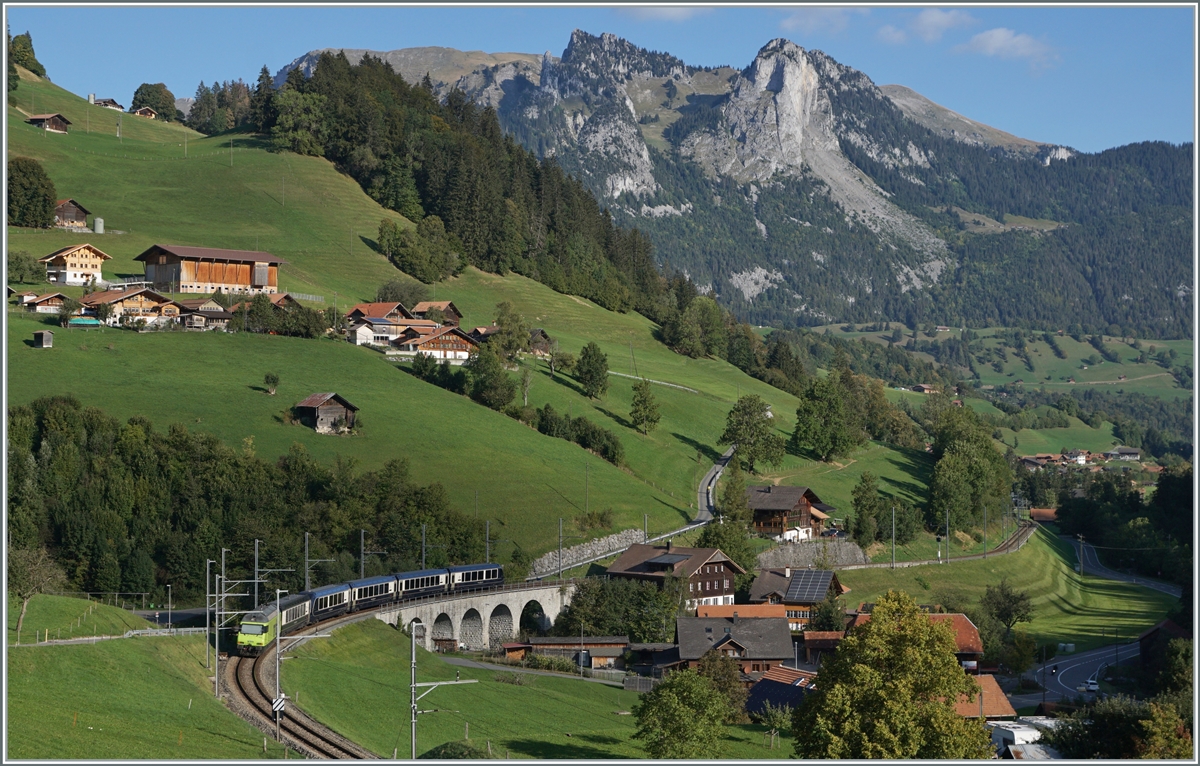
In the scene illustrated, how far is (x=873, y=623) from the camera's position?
48875mm

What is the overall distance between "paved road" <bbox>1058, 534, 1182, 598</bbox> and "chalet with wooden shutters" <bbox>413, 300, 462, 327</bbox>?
77580 mm

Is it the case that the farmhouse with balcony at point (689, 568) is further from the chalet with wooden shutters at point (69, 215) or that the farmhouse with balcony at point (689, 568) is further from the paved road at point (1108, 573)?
the chalet with wooden shutters at point (69, 215)

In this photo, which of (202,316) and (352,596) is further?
(202,316)

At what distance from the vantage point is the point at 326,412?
358 ft

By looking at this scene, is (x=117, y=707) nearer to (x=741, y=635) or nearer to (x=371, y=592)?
(x=371, y=592)

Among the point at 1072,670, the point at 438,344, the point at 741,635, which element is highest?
the point at 438,344

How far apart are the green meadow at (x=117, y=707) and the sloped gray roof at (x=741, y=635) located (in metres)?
36.9

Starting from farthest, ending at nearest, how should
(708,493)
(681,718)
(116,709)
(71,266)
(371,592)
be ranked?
(71,266) → (708,493) → (371,592) → (681,718) → (116,709)

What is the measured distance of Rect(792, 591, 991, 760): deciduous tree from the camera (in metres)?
45.8

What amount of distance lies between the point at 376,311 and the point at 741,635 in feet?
235

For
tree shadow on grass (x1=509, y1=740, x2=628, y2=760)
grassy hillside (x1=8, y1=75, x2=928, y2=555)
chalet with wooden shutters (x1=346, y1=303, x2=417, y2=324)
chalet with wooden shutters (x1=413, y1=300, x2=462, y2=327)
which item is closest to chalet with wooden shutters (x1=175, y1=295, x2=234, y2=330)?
grassy hillside (x1=8, y1=75, x2=928, y2=555)

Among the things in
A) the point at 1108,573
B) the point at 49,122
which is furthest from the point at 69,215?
the point at 1108,573

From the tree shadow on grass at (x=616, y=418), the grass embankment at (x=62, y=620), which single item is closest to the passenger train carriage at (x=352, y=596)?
the grass embankment at (x=62, y=620)

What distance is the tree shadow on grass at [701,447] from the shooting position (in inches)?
5349
